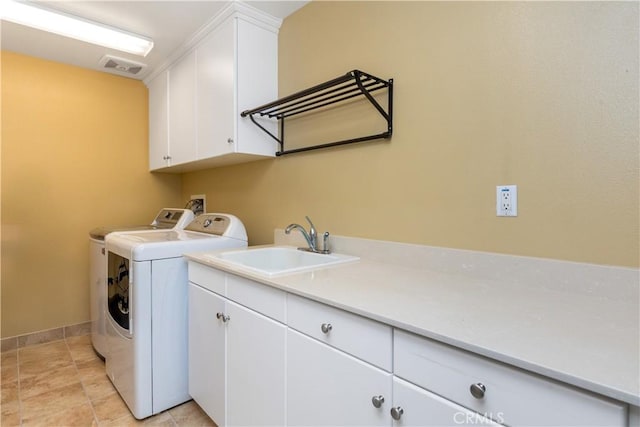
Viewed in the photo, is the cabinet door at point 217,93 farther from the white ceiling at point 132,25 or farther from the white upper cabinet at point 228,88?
the white ceiling at point 132,25

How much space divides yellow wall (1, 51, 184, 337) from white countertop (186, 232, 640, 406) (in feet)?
7.50

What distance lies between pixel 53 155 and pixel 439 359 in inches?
125

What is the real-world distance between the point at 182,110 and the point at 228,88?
2.23 feet

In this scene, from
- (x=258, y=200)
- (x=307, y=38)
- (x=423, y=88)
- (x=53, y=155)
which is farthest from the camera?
(x=53, y=155)

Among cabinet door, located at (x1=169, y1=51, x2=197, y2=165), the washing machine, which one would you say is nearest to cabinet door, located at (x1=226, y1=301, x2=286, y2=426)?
the washing machine

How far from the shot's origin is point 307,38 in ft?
6.31

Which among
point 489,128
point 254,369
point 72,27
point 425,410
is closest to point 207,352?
point 254,369

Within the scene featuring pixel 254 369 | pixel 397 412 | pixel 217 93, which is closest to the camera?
pixel 397 412

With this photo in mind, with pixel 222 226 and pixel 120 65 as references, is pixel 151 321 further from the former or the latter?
pixel 120 65

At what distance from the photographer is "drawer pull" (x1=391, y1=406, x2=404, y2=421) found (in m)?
0.81

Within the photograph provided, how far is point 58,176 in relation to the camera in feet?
8.79

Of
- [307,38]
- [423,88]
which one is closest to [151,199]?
[307,38]

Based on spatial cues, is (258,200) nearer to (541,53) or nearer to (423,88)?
(423,88)

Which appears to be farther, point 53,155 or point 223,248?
point 53,155
